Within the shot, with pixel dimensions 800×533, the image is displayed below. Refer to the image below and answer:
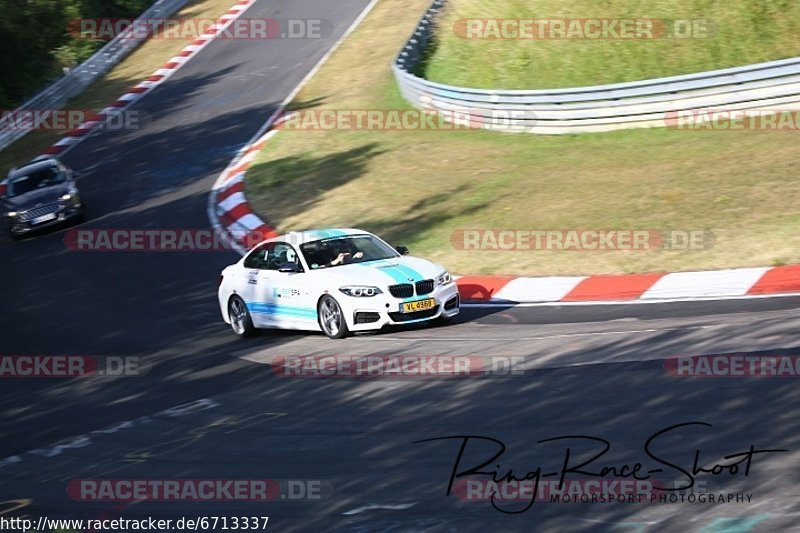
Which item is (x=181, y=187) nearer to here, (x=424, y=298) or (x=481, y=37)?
(x=481, y=37)

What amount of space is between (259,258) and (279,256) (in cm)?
48

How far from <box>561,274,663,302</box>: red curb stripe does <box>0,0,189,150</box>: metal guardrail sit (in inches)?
834

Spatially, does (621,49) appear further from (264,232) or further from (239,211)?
(264,232)

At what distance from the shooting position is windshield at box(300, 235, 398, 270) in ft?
47.2

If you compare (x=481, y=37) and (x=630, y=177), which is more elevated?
(x=481, y=37)

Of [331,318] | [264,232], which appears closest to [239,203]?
[264,232]

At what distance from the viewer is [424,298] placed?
1341 cm

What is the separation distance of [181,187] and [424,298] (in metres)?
12.5

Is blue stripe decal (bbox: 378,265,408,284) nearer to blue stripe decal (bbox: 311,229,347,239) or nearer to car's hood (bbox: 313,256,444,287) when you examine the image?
car's hood (bbox: 313,256,444,287)

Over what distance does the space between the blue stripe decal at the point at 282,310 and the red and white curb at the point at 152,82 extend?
46.8ft

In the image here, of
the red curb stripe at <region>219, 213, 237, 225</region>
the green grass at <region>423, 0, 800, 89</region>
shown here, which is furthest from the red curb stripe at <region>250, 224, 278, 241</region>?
the green grass at <region>423, 0, 800, 89</region>

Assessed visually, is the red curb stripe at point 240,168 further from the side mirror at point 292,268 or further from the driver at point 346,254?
the side mirror at point 292,268

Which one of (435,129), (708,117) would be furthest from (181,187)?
(708,117)

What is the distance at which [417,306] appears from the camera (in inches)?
527
